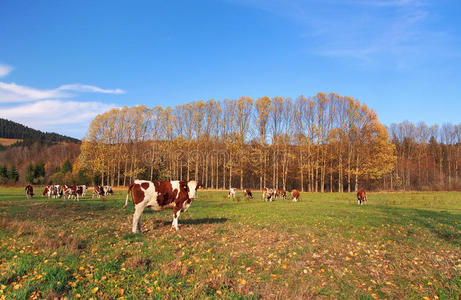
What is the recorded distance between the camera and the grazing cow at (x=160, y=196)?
1198cm

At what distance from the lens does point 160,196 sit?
1261 cm

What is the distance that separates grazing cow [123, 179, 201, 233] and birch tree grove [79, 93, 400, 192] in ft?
130

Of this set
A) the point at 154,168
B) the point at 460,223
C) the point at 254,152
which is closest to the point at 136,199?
the point at 460,223

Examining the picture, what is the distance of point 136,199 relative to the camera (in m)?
12.0

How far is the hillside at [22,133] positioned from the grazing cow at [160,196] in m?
190

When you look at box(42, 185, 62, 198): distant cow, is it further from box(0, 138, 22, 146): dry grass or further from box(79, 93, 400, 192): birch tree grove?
box(0, 138, 22, 146): dry grass

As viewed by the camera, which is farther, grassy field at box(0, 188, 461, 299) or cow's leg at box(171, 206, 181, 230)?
cow's leg at box(171, 206, 181, 230)

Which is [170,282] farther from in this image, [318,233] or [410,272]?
[318,233]

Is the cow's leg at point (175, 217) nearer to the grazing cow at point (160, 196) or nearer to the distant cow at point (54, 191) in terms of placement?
the grazing cow at point (160, 196)

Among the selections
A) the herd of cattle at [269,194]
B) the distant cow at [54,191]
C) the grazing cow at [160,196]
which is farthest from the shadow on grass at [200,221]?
the distant cow at [54,191]

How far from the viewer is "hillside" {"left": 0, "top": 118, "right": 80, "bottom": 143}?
6905 inches

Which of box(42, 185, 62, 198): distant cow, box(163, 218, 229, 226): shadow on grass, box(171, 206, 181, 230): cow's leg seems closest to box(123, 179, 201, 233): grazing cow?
box(171, 206, 181, 230): cow's leg

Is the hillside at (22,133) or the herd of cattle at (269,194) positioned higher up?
the hillside at (22,133)

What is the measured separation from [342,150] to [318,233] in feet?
143
